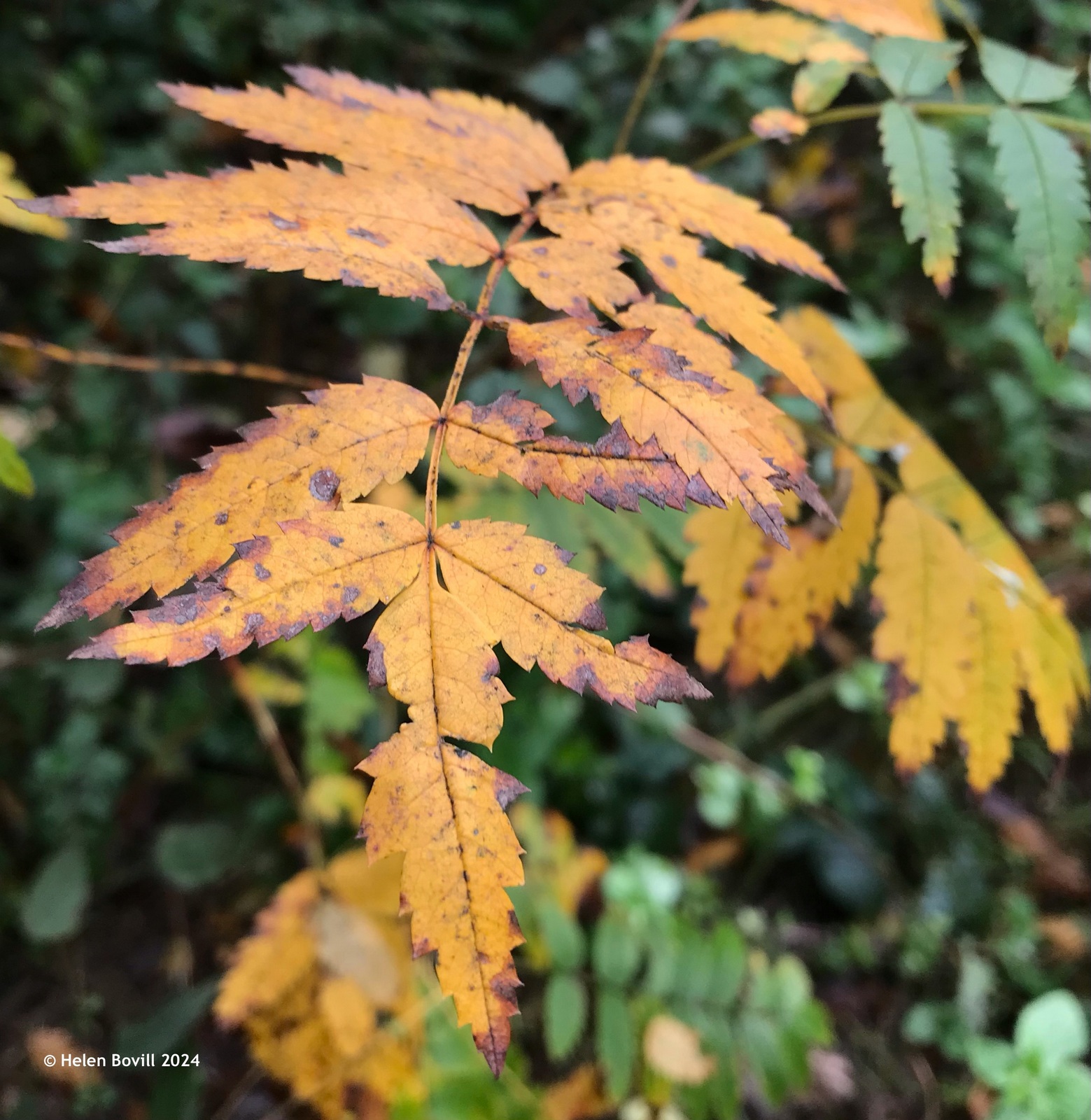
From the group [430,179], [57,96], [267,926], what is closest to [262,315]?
[57,96]

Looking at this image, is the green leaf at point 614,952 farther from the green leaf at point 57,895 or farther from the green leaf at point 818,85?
the green leaf at point 818,85

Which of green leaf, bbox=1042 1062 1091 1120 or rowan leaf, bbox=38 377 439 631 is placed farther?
green leaf, bbox=1042 1062 1091 1120

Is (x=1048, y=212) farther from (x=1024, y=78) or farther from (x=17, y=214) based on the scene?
(x=17, y=214)

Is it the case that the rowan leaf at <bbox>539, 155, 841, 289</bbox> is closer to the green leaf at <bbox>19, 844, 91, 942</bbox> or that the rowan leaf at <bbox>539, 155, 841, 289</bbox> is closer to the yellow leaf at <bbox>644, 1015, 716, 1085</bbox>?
the yellow leaf at <bbox>644, 1015, 716, 1085</bbox>

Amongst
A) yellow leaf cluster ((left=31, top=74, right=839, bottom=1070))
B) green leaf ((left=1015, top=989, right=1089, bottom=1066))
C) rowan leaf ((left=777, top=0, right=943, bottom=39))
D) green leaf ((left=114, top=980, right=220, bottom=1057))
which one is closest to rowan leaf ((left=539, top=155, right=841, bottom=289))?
yellow leaf cluster ((left=31, top=74, right=839, bottom=1070))

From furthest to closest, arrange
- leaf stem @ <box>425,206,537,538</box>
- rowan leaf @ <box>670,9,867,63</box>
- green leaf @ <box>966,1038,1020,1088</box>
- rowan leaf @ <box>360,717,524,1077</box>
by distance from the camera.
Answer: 1. green leaf @ <box>966,1038,1020,1088</box>
2. rowan leaf @ <box>670,9,867,63</box>
3. leaf stem @ <box>425,206,537,538</box>
4. rowan leaf @ <box>360,717,524,1077</box>

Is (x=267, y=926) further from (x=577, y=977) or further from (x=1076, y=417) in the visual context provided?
(x=1076, y=417)
